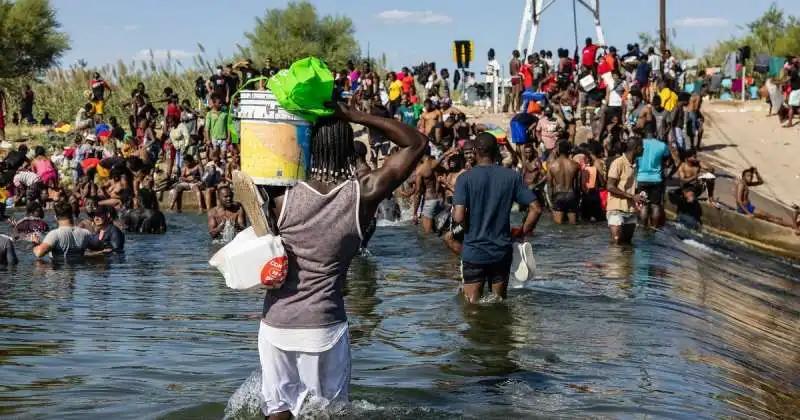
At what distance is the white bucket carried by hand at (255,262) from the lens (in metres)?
4.80

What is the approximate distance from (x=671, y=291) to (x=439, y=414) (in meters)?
5.75

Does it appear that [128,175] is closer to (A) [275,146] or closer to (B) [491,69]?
(B) [491,69]

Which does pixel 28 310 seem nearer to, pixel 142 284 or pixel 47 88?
pixel 142 284

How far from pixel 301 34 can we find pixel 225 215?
2966cm

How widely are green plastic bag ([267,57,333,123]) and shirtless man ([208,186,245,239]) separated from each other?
39.1ft

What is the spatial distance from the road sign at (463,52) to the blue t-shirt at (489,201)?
73.0ft

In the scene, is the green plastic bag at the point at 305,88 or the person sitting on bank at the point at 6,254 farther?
the person sitting on bank at the point at 6,254

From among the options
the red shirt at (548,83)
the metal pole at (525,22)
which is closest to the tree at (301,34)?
the metal pole at (525,22)

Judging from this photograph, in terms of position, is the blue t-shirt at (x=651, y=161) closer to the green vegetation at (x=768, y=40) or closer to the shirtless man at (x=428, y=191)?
the shirtless man at (x=428, y=191)

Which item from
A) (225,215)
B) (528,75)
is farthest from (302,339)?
(528,75)

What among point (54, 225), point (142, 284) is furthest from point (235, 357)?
point (54, 225)

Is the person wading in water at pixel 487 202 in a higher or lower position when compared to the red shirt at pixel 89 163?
higher

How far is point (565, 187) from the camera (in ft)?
62.2

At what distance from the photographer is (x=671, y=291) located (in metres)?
11.8
